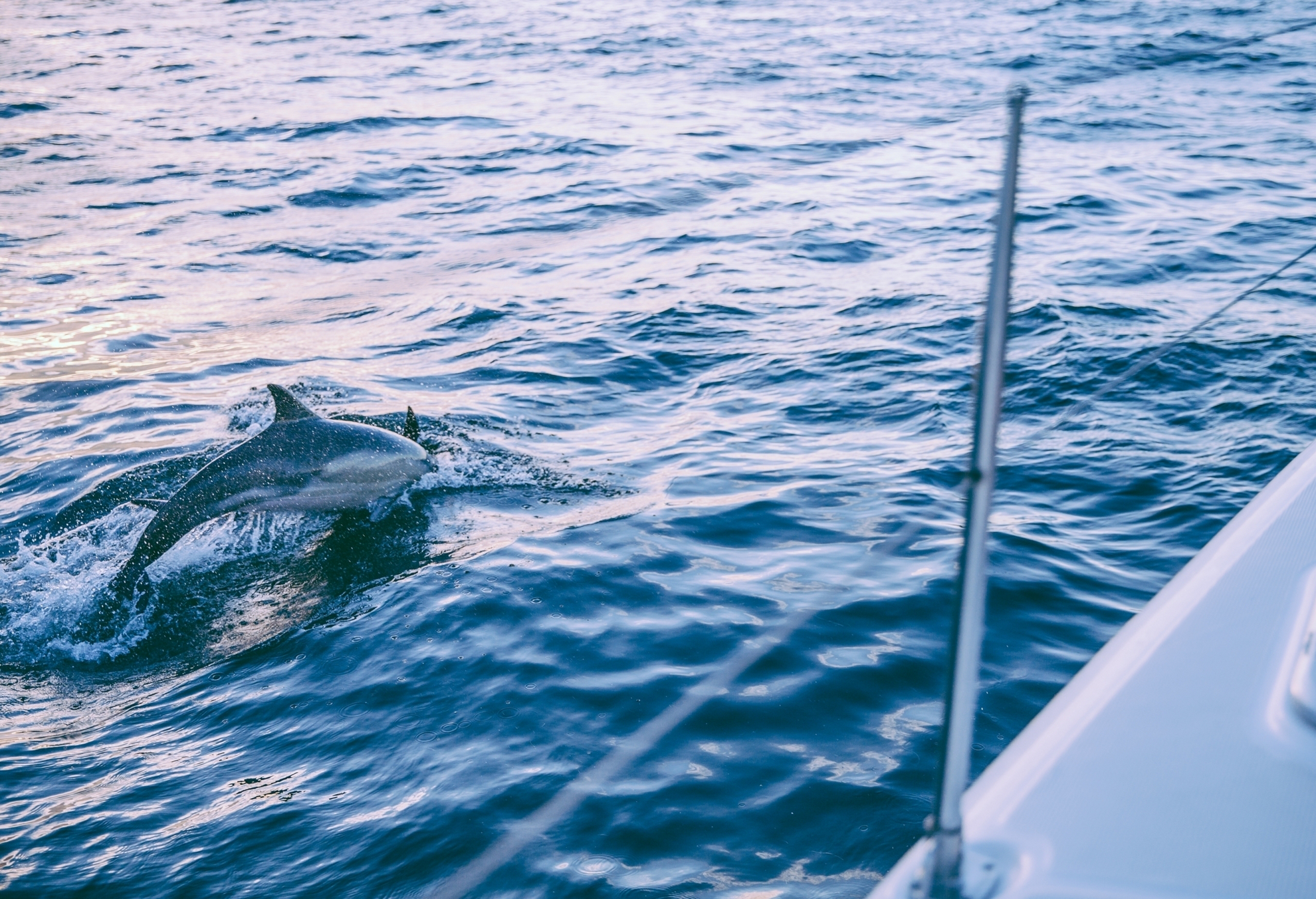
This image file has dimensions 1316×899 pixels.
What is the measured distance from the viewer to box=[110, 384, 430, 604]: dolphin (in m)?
6.06

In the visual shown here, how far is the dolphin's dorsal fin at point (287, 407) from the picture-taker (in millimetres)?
6555

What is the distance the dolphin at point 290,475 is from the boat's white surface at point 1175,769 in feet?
16.3

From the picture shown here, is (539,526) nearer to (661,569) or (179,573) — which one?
(661,569)

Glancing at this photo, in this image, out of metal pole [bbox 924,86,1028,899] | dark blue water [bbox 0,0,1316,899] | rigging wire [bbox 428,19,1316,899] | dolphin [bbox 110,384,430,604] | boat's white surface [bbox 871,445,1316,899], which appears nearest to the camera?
metal pole [bbox 924,86,1028,899]

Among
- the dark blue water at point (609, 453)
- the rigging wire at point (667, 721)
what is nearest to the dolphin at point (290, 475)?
the dark blue water at point (609, 453)

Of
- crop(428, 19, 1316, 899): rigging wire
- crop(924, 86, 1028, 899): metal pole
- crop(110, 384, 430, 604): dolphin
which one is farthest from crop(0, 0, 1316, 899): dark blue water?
crop(924, 86, 1028, 899): metal pole

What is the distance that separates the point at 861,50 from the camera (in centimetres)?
2348

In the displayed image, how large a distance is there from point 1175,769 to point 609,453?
5.29m

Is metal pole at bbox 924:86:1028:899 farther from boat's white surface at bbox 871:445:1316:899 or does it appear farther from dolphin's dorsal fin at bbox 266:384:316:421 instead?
dolphin's dorsal fin at bbox 266:384:316:421

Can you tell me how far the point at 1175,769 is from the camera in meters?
2.38

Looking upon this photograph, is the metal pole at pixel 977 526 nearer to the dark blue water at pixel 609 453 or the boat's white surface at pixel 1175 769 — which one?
the boat's white surface at pixel 1175 769

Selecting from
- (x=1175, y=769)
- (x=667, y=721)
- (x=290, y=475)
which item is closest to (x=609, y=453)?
(x=290, y=475)

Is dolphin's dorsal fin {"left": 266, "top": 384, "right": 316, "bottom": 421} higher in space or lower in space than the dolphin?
higher

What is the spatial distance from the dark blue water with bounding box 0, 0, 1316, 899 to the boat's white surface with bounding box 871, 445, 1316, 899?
1.28m
